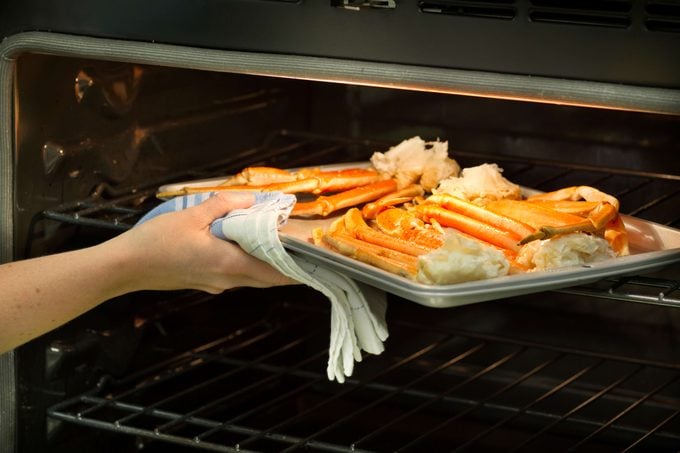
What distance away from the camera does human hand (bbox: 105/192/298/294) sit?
1.28 metres

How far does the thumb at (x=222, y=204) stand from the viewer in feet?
4.28

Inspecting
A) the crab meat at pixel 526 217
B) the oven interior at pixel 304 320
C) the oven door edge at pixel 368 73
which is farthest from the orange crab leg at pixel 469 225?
the oven interior at pixel 304 320

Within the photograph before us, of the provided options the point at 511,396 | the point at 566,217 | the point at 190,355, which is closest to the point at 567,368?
the point at 511,396

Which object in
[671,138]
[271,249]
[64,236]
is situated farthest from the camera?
[671,138]

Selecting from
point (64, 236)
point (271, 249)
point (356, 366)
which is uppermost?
point (271, 249)

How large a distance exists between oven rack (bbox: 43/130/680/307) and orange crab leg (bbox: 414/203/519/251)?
19 centimetres

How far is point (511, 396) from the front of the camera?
185 cm

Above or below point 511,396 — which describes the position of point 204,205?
above

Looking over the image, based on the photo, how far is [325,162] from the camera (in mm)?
1950

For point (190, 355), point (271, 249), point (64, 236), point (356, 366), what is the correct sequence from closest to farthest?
point (271, 249), point (64, 236), point (190, 355), point (356, 366)

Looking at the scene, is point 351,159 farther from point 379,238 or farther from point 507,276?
point 507,276

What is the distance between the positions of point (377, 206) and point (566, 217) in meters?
0.28

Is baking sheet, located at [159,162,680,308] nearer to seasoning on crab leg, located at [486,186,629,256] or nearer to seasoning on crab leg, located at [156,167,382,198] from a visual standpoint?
seasoning on crab leg, located at [486,186,629,256]

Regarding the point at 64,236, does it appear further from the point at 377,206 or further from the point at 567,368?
the point at 567,368
